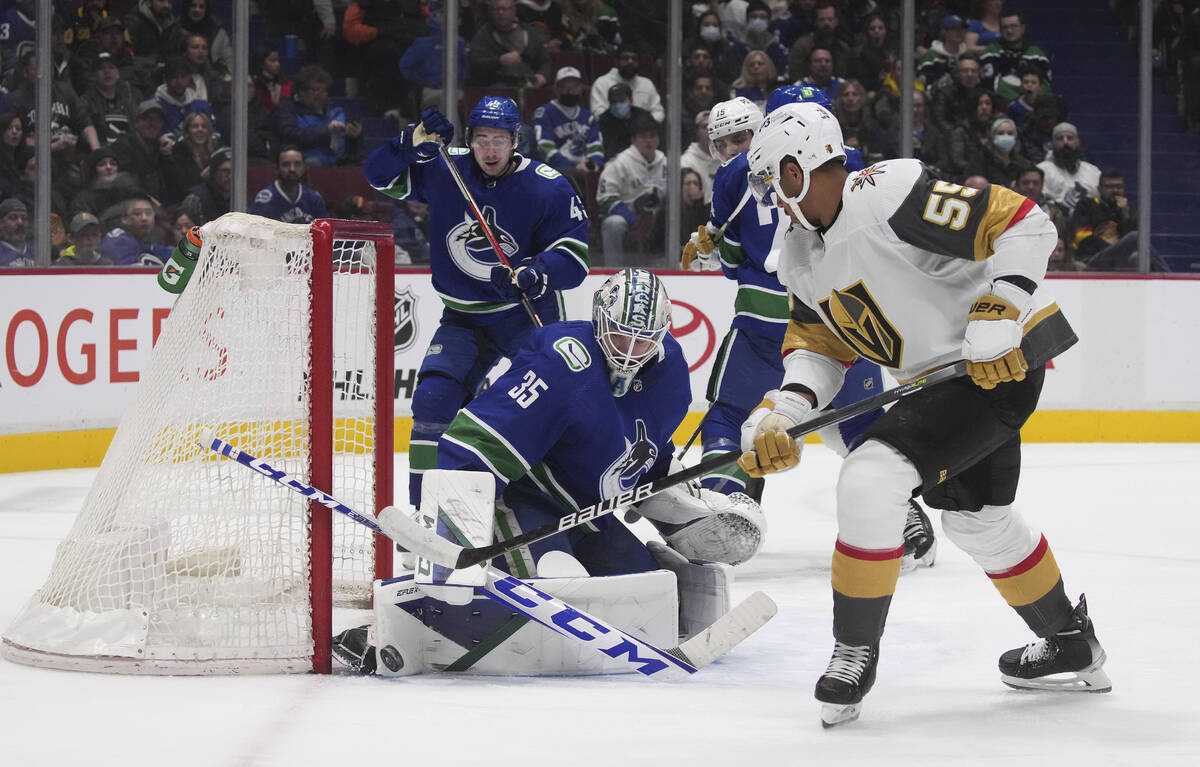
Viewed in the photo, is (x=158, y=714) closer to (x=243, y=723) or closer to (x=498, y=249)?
(x=243, y=723)

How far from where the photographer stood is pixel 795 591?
13.2 ft

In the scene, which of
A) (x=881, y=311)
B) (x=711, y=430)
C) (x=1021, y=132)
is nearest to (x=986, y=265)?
(x=881, y=311)

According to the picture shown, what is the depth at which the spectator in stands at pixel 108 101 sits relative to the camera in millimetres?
6523

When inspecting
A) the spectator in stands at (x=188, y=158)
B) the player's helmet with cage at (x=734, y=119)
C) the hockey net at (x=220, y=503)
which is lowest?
the hockey net at (x=220, y=503)

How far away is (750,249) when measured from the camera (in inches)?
186

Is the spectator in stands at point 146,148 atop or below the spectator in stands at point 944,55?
below

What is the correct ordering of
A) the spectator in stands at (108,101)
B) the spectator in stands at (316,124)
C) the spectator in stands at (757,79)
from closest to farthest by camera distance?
1. the spectator in stands at (108,101)
2. the spectator in stands at (316,124)
3. the spectator in stands at (757,79)

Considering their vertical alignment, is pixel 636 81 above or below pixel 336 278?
above

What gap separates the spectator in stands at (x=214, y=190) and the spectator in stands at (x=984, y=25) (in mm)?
3553

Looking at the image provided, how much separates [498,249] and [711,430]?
77cm

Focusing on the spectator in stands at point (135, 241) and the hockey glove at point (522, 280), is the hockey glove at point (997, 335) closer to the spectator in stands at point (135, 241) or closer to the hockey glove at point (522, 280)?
the hockey glove at point (522, 280)

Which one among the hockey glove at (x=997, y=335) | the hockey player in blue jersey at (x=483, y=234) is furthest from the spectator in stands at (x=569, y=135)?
the hockey glove at (x=997, y=335)

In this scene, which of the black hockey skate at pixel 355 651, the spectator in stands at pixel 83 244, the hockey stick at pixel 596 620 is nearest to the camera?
the hockey stick at pixel 596 620

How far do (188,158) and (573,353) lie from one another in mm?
4035
